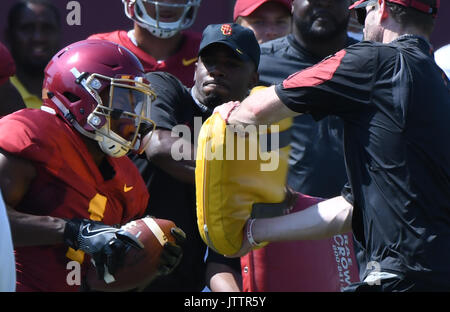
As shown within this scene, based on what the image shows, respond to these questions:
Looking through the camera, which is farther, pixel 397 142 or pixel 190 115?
pixel 190 115

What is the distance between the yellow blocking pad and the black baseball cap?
2.78ft

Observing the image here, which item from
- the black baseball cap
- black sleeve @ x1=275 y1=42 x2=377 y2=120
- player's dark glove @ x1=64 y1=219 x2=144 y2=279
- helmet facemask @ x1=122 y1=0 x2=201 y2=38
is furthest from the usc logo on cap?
player's dark glove @ x1=64 y1=219 x2=144 y2=279

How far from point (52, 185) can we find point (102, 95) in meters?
0.48

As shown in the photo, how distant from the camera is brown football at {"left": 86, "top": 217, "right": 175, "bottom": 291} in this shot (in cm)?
389

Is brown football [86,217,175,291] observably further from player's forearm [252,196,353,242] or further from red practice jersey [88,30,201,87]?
red practice jersey [88,30,201,87]

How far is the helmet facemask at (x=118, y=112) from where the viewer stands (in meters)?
4.05

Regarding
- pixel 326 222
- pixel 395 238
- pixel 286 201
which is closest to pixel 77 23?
pixel 286 201

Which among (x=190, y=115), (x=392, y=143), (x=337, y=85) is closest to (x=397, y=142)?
(x=392, y=143)

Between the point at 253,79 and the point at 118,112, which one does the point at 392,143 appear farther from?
the point at 253,79

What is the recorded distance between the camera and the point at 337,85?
3562mm

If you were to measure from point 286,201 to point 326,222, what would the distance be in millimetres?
502

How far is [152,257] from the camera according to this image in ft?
12.9

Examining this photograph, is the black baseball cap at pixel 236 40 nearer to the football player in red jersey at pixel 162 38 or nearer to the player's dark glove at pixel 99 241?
the football player in red jersey at pixel 162 38

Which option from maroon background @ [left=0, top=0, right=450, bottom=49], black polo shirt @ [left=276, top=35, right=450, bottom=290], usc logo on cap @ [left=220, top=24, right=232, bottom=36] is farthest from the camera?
maroon background @ [left=0, top=0, right=450, bottom=49]
